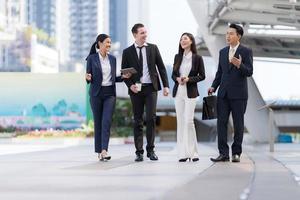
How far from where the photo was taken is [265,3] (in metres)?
25.6

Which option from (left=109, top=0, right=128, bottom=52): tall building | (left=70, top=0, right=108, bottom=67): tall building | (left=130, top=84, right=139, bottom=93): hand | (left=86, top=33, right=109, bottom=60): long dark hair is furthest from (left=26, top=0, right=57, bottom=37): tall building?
(left=130, top=84, right=139, bottom=93): hand

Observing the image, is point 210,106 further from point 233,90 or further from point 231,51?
point 231,51

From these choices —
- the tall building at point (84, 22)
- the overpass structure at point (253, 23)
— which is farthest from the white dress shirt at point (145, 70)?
the tall building at point (84, 22)

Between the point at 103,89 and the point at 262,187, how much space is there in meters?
4.36

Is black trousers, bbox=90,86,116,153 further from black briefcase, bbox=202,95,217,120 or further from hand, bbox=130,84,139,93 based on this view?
black briefcase, bbox=202,95,217,120

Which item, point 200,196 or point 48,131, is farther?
point 48,131

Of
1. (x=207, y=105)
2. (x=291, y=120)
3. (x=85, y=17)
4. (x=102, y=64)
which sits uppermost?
(x=85, y=17)

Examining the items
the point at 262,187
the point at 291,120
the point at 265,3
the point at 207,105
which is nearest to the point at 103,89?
the point at 207,105

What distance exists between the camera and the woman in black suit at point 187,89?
9203 mm

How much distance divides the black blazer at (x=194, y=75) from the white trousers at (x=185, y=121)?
0.07 m

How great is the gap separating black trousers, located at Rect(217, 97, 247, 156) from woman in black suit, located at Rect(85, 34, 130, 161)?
1.57 m

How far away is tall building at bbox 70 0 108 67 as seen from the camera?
100375 mm

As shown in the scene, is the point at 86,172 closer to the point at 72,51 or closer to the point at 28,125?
the point at 28,125

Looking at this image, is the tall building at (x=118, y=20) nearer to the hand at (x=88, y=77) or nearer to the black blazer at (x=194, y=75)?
the hand at (x=88, y=77)
